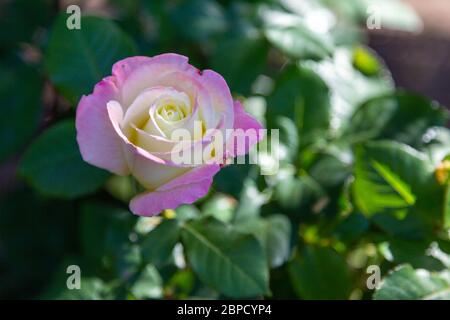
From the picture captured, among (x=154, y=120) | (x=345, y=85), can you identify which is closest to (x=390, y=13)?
(x=345, y=85)

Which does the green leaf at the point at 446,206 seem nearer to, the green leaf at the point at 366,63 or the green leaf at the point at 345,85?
the green leaf at the point at 345,85

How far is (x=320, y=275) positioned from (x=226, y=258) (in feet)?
0.51

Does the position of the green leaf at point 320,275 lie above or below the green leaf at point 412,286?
above

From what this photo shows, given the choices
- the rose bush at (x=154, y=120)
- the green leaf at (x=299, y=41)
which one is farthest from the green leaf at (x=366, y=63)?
the rose bush at (x=154, y=120)

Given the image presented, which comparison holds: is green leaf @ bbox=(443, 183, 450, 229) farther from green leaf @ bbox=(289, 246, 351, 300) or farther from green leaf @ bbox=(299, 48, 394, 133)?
green leaf @ bbox=(299, 48, 394, 133)

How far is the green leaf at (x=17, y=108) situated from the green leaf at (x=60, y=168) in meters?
0.35

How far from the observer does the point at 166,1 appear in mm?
1548

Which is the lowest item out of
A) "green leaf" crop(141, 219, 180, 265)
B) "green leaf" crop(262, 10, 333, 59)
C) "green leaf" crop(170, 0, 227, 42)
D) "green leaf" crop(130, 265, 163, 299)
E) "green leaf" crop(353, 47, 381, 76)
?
"green leaf" crop(130, 265, 163, 299)

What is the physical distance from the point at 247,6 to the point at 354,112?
358mm

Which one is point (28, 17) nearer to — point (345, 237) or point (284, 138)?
point (284, 138)

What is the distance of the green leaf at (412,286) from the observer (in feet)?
2.91

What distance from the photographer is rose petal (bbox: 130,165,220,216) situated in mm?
746

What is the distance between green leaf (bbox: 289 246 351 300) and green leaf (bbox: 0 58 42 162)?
592 mm

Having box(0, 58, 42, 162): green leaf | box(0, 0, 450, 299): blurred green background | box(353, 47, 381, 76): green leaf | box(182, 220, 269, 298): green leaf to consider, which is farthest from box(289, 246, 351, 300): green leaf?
box(0, 58, 42, 162): green leaf
